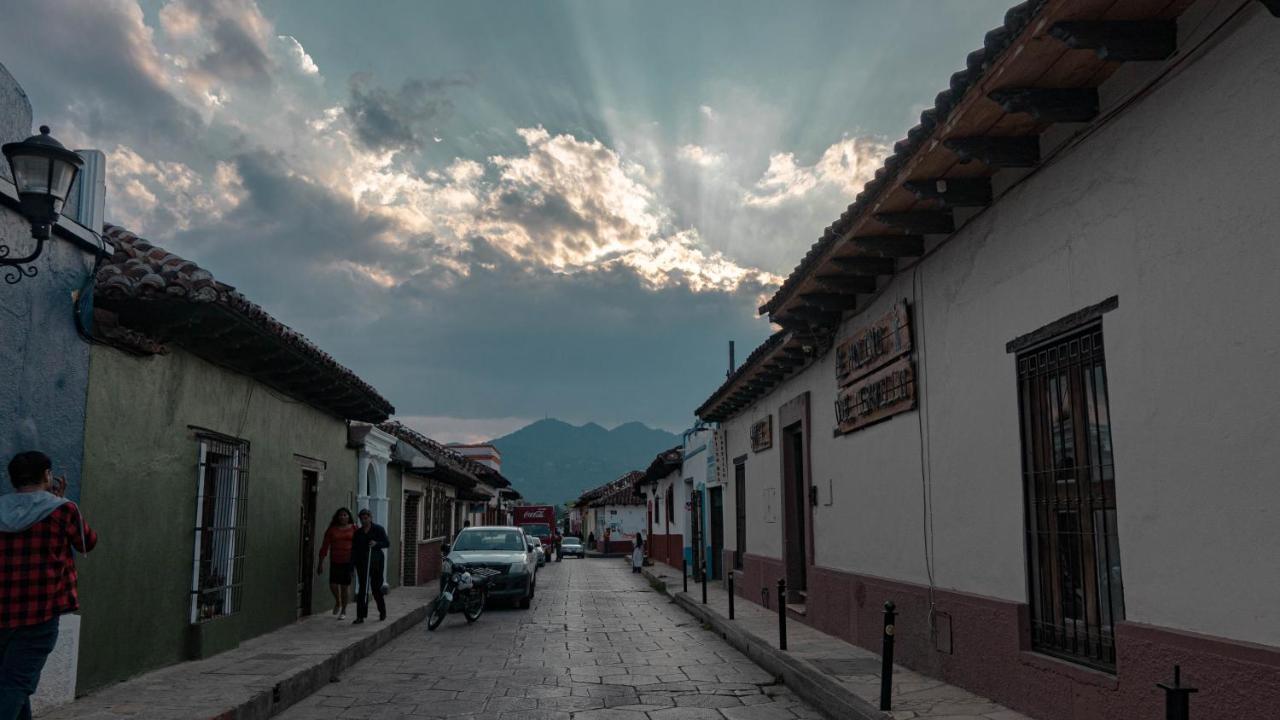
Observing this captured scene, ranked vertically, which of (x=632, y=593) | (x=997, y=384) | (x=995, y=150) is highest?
(x=995, y=150)

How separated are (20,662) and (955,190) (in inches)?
275

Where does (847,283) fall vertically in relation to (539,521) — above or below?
above

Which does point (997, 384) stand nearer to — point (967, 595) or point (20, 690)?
point (967, 595)

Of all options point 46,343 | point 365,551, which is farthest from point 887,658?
point 365,551

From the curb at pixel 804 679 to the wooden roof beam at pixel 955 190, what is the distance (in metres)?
3.94

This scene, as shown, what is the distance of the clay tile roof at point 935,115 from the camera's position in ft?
18.2

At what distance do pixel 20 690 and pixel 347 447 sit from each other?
39.9ft

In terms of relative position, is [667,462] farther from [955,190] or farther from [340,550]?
[955,190]

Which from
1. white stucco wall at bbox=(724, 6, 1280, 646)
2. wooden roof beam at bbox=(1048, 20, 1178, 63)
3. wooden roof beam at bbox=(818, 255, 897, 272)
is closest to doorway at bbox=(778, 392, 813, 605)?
wooden roof beam at bbox=(818, 255, 897, 272)

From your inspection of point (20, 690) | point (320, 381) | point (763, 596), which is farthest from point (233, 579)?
point (763, 596)

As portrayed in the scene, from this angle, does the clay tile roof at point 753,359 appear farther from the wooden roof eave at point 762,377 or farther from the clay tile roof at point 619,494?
the clay tile roof at point 619,494

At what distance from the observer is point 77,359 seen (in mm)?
7734

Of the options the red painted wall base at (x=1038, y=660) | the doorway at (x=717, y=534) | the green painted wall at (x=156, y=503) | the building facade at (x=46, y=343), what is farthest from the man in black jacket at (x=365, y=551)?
the doorway at (x=717, y=534)

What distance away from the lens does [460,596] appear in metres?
15.0
